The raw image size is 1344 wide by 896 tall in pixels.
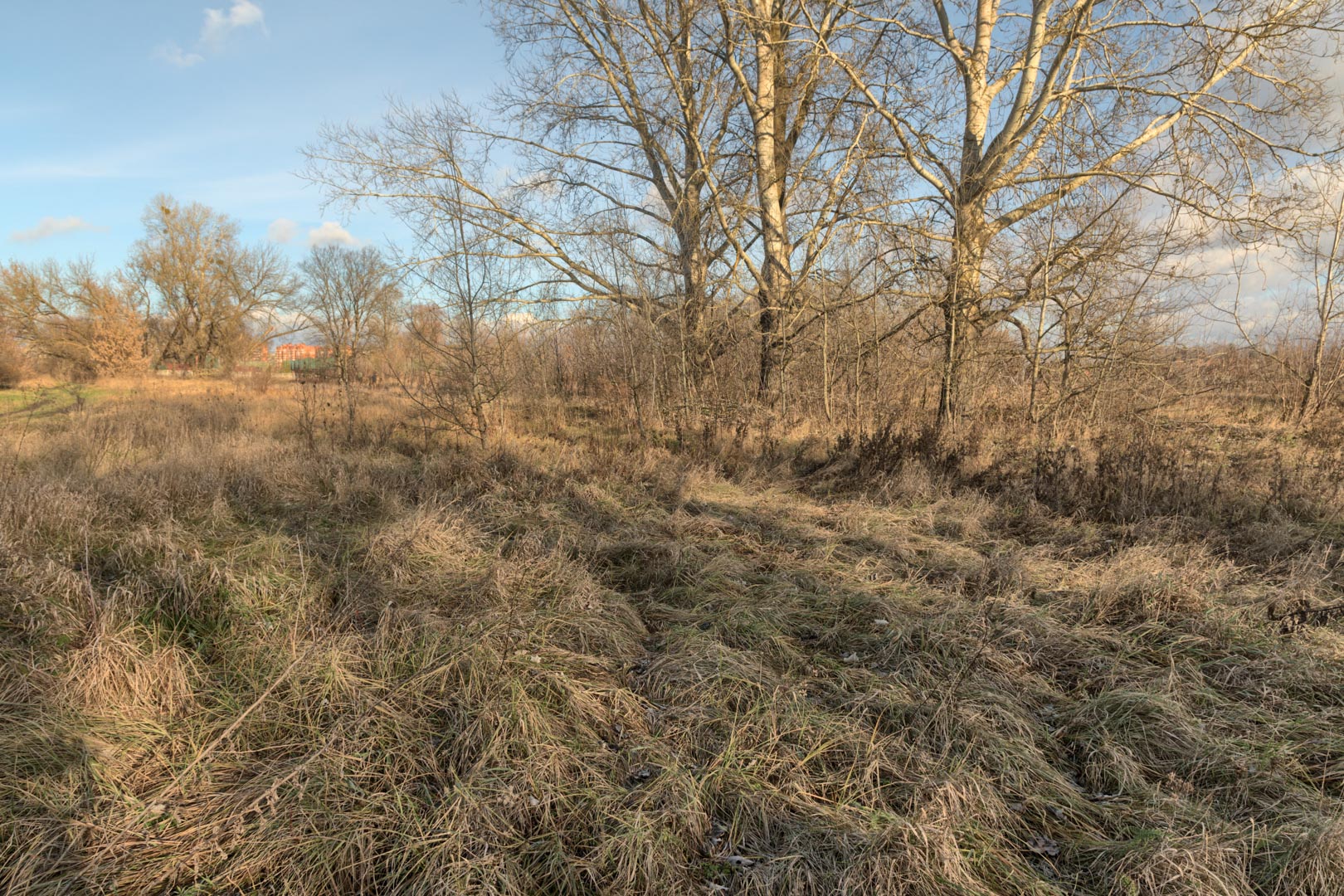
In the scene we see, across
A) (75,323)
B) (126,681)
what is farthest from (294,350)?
(126,681)

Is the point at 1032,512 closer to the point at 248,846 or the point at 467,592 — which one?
the point at 467,592

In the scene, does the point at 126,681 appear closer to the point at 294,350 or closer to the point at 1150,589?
the point at 1150,589

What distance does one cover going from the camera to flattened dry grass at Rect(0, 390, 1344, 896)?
2.18 meters

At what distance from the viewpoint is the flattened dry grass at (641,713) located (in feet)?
7.16

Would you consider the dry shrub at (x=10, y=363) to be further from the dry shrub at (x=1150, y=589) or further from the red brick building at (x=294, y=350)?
the dry shrub at (x=1150, y=589)

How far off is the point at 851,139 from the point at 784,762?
11.0 m

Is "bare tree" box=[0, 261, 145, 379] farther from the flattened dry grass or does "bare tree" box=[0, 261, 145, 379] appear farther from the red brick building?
the flattened dry grass

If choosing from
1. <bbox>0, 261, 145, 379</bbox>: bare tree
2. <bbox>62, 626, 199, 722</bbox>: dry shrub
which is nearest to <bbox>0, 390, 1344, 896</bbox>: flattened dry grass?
<bbox>62, 626, 199, 722</bbox>: dry shrub

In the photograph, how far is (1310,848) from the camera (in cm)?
208

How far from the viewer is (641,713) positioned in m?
3.04

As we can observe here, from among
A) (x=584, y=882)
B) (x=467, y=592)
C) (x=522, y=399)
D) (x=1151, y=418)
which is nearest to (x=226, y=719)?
(x=467, y=592)

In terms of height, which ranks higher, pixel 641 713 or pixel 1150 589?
pixel 1150 589

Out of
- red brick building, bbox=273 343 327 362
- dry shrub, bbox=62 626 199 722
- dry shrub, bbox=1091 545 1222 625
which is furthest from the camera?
red brick building, bbox=273 343 327 362

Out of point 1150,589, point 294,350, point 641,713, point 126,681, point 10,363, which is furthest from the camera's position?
point 294,350
